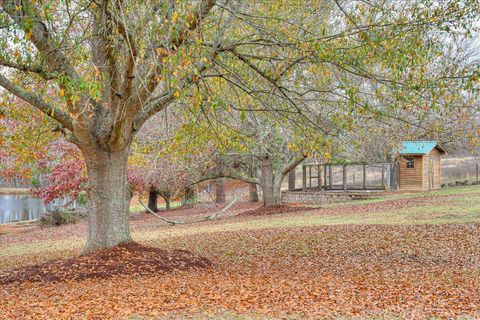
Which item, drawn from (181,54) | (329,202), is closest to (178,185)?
(329,202)

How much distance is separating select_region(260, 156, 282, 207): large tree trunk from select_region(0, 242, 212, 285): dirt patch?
13.3 meters

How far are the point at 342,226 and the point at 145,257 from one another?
294 inches

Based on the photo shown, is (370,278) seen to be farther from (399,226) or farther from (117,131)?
(399,226)

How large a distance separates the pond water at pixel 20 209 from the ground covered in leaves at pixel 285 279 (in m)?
23.3

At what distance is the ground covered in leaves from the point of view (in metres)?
6.36

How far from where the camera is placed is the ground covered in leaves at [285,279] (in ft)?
20.9

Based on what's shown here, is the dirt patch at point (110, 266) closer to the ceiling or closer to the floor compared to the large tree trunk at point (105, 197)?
closer to the floor

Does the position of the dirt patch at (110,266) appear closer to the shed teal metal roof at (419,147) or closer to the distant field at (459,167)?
the shed teal metal roof at (419,147)

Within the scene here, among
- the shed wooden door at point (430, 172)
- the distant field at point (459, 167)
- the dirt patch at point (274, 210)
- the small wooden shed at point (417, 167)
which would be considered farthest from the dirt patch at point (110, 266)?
the distant field at point (459, 167)

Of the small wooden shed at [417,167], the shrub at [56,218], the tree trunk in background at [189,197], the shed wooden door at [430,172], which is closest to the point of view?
the shrub at [56,218]

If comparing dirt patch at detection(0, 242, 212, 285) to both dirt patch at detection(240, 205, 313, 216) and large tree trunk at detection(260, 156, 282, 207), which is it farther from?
large tree trunk at detection(260, 156, 282, 207)

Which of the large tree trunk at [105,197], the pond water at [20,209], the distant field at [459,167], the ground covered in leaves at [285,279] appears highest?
the distant field at [459,167]

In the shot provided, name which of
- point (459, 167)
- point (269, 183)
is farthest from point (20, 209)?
point (459, 167)

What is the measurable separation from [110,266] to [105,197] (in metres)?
1.45
